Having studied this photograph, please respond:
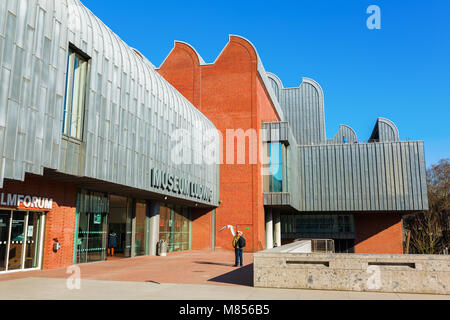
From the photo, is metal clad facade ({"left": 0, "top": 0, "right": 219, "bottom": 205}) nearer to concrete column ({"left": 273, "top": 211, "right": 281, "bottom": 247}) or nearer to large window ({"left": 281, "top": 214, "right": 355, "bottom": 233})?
concrete column ({"left": 273, "top": 211, "right": 281, "bottom": 247})

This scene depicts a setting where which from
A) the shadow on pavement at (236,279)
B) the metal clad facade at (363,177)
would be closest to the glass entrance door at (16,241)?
the shadow on pavement at (236,279)

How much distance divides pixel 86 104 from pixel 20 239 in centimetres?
612

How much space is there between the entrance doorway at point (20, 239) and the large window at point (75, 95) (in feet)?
12.9

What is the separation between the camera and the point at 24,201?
50.5 ft

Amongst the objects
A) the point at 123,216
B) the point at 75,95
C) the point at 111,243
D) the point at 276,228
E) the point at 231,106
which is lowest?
the point at 111,243

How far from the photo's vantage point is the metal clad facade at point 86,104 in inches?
491

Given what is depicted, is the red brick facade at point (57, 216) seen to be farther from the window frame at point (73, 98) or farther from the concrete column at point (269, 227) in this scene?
the concrete column at point (269, 227)

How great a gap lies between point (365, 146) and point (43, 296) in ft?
125

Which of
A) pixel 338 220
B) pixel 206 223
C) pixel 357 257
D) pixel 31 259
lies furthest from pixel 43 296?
pixel 338 220

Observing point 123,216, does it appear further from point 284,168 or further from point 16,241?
point 284,168

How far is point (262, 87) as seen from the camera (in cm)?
3784

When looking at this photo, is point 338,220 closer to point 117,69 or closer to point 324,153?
point 324,153

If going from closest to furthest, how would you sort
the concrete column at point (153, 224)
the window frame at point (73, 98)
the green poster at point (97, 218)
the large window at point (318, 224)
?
the window frame at point (73, 98) → the green poster at point (97, 218) → the concrete column at point (153, 224) → the large window at point (318, 224)

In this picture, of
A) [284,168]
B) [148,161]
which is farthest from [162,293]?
[284,168]
